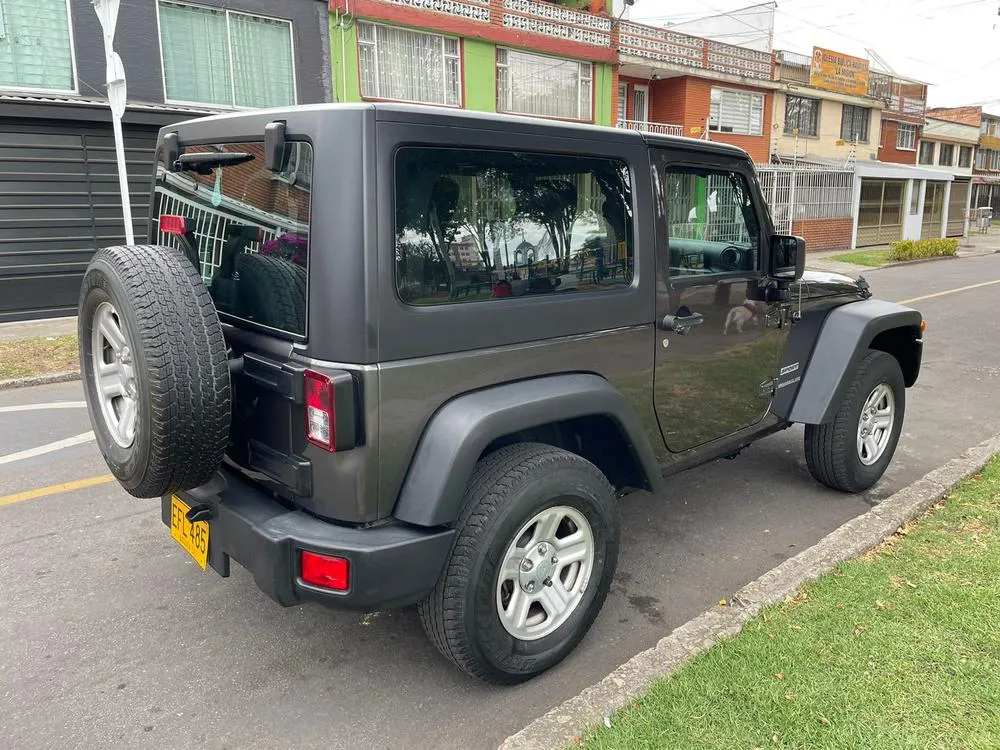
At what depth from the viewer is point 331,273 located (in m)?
2.33

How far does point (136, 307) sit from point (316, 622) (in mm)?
1566

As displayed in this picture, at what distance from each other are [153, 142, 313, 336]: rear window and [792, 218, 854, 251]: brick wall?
22.1 metres

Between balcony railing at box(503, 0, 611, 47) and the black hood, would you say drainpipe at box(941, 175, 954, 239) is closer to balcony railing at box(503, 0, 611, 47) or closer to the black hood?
balcony railing at box(503, 0, 611, 47)

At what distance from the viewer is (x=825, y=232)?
78.3 feet

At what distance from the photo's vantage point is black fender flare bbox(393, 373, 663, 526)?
95.5 inches

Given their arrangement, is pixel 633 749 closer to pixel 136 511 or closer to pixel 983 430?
pixel 136 511

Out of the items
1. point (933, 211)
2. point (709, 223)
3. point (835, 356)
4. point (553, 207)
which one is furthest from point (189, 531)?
point (933, 211)

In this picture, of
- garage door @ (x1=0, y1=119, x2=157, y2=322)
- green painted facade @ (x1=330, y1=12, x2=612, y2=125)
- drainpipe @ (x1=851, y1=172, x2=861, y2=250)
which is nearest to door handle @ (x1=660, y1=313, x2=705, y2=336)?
green painted facade @ (x1=330, y1=12, x2=612, y2=125)

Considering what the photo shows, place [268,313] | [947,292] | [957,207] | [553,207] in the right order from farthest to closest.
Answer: [957,207]
[947,292]
[553,207]
[268,313]

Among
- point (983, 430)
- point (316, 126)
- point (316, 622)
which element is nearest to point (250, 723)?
point (316, 622)

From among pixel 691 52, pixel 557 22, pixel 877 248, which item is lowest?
pixel 877 248

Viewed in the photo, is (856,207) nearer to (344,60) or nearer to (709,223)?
(344,60)

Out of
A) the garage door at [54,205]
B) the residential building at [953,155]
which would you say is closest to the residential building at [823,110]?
the residential building at [953,155]

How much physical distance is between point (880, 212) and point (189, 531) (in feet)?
90.9
